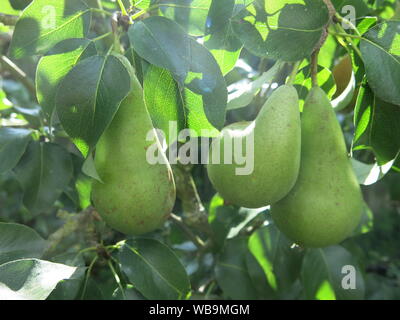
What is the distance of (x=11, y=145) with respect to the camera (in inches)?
51.7

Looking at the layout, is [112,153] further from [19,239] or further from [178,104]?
[19,239]

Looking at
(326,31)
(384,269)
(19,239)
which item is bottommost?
(384,269)

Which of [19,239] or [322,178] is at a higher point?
[322,178]

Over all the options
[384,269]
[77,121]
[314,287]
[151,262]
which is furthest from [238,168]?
[384,269]

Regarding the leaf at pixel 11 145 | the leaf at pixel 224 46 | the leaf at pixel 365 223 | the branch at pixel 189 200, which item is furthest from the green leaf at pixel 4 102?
the leaf at pixel 365 223

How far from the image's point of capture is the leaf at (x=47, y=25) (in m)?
0.95

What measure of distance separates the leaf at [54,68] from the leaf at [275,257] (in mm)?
694

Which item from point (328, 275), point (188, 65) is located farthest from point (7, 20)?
point (328, 275)

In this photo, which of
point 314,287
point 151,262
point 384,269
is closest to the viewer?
point 151,262

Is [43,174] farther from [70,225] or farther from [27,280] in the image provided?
[27,280]

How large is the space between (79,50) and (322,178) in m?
0.50

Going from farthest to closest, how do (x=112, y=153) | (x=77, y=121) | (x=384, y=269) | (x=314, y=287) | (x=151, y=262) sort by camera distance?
(x=384, y=269), (x=314, y=287), (x=151, y=262), (x=112, y=153), (x=77, y=121)

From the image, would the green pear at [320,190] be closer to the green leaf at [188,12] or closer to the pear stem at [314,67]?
the pear stem at [314,67]

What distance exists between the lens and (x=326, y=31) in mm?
974
